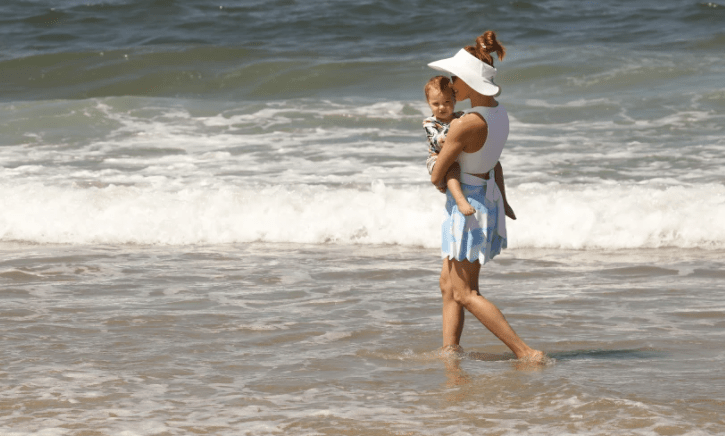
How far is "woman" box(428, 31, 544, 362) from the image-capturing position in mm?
4496

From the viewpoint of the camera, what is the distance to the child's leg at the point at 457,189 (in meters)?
4.50

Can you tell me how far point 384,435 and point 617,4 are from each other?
20.4m

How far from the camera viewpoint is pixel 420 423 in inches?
156

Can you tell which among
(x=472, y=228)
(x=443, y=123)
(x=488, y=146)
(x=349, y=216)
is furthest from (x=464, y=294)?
(x=349, y=216)

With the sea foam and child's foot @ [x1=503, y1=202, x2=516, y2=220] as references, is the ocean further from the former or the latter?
child's foot @ [x1=503, y1=202, x2=516, y2=220]

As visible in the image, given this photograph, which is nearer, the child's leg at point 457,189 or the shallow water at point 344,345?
the shallow water at point 344,345

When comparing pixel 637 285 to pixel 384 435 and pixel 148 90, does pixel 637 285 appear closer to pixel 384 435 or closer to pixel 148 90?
pixel 384 435

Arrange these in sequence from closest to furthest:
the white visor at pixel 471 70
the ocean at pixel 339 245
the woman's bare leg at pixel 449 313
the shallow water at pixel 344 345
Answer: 1. the shallow water at pixel 344 345
2. the ocean at pixel 339 245
3. the white visor at pixel 471 70
4. the woman's bare leg at pixel 449 313

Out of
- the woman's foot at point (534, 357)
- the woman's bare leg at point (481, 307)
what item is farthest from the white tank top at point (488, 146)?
the woman's foot at point (534, 357)

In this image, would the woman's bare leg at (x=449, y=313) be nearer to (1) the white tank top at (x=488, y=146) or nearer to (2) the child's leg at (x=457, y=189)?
(2) the child's leg at (x=457, y=189)

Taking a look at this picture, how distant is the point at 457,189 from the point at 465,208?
0.11m

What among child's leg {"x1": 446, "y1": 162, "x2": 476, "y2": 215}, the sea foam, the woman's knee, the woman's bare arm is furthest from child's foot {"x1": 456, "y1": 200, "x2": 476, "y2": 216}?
the sea foam

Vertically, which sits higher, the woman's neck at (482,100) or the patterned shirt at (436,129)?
the woman's neck at (482,100)

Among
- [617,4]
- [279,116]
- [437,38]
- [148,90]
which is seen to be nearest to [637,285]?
[279,116]
